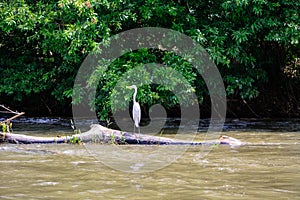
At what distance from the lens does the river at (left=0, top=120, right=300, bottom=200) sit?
203 inches

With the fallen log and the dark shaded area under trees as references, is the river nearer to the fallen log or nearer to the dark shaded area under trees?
the fallen log

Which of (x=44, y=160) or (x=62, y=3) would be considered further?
(x=62, y=3)

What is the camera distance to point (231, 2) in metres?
10.7

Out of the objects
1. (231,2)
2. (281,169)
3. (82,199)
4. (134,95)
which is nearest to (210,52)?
(231,2)

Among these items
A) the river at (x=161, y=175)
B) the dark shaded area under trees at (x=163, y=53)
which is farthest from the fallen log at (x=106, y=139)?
the dark shaded area under trees at (x=163, y=53)

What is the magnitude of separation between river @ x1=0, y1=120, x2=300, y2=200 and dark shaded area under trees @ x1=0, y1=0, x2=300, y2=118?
3.03 meters

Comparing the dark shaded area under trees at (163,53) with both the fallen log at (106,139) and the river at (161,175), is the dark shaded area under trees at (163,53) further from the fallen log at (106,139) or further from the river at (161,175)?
the river at (161,175)

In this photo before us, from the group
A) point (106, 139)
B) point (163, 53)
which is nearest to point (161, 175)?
point (106, 139)

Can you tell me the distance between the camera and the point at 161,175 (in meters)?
6.06

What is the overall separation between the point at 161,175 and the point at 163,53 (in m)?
6.02

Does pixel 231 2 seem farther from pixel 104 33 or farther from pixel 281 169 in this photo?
pixel 281 169

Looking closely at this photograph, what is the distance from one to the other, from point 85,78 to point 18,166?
528cm

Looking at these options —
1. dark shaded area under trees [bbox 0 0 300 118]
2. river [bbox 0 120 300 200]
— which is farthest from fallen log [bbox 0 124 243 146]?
dark shaded area under trees [bbox 0 0 300 118]

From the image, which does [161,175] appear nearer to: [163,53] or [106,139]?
[106,139]
